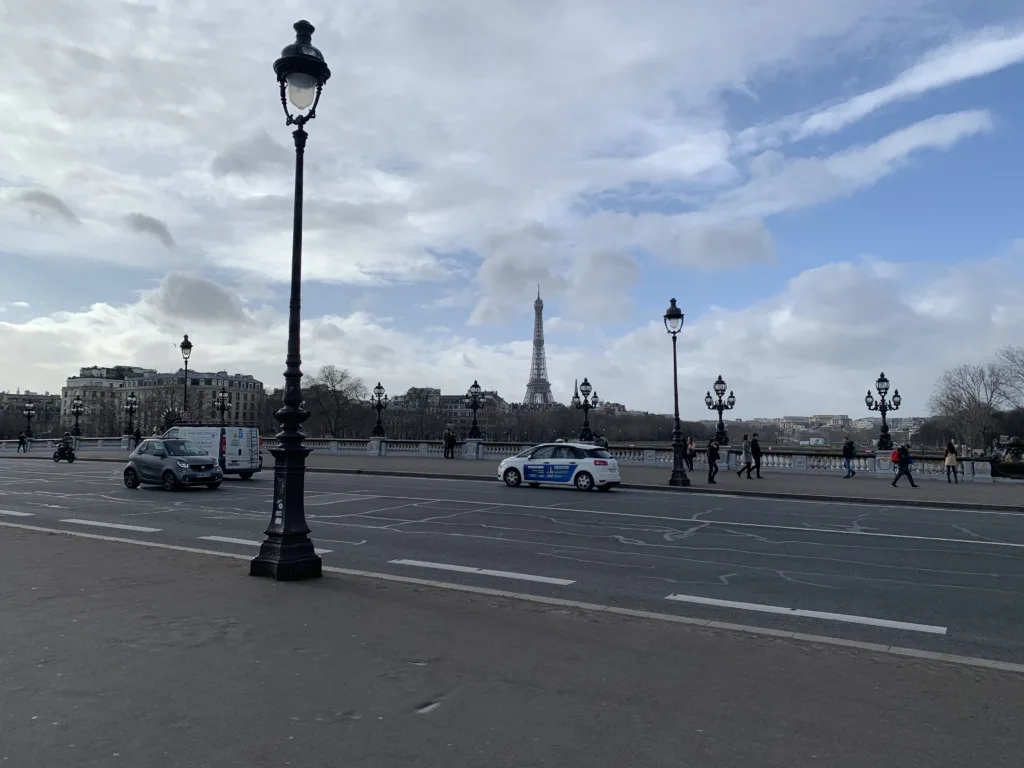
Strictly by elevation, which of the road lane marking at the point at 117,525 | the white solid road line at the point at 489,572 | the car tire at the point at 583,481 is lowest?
the white solid road line at the point at 489,572

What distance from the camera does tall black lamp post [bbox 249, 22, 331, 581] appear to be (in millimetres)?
Result: 8508

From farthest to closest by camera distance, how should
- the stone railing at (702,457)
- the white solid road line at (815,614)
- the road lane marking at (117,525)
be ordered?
the stone railing at (702,457) < the road lane marking at (117,525) < the white solid road line at (815,614)

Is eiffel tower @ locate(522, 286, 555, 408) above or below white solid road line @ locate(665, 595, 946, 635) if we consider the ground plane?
above

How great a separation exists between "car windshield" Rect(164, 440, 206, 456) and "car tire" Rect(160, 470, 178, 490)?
27.8 inches

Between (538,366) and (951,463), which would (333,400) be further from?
(951,463)

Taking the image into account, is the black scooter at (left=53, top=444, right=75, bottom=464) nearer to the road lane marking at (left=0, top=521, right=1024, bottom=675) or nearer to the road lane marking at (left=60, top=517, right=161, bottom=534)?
the road lane marking at (left=60, top=517, right=161, bottom=534)

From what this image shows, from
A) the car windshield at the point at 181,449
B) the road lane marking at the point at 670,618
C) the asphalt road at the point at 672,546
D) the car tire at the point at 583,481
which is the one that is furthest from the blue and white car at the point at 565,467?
the road lane marking at the point at 670,618

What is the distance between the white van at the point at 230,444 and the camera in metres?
26.0

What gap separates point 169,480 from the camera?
21.6 meters

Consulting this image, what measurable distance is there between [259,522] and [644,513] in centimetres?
835

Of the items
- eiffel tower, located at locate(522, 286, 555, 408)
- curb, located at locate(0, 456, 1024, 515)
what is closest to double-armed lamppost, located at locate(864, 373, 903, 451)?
curb, located at locate(0, 456, 1024, 515)

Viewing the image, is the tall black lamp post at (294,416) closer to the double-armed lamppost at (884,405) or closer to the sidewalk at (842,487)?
the sidewalk at (842,487)

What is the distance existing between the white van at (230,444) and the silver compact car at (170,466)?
2933mm

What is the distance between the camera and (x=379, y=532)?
43.7ft
